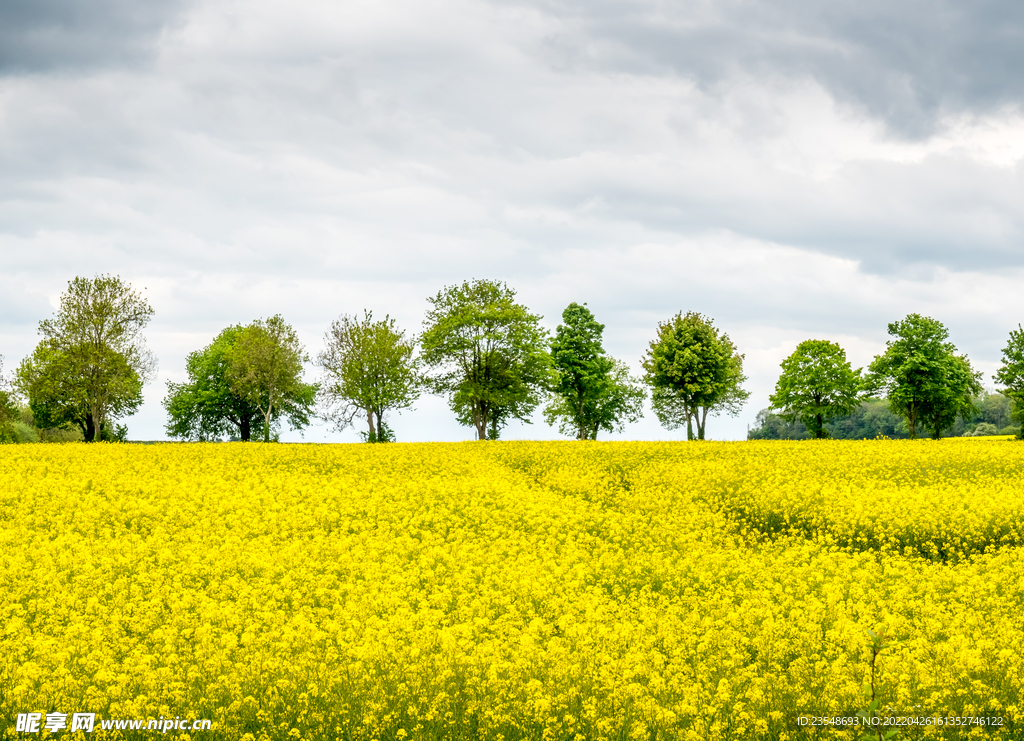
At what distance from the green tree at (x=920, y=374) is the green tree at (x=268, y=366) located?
53.9 metres

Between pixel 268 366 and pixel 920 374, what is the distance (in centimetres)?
5941

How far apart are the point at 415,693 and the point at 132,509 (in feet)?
43.0

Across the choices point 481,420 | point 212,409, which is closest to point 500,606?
point 481,420

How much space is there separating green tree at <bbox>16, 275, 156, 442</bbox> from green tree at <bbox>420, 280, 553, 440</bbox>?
23670mm

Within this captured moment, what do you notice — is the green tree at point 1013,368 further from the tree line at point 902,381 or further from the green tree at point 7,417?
the green tree at point 7,417

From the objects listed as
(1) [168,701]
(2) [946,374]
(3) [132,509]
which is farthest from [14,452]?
(2) [946,374]

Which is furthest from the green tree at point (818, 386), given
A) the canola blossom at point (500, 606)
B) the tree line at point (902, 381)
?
the canola blossom at point (500, 606)

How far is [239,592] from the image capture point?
11.8 m

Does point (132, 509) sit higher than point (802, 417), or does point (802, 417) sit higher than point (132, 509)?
point (802, 417)

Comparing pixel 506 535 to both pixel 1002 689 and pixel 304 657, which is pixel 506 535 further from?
pixel 1002 689

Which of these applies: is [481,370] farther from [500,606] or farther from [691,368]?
[500,606]

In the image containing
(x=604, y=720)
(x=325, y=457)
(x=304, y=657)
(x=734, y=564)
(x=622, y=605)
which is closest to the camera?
(x=604, y=720)

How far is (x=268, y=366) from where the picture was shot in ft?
217

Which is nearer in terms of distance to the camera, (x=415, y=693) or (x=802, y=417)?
(x=415, y=693)
